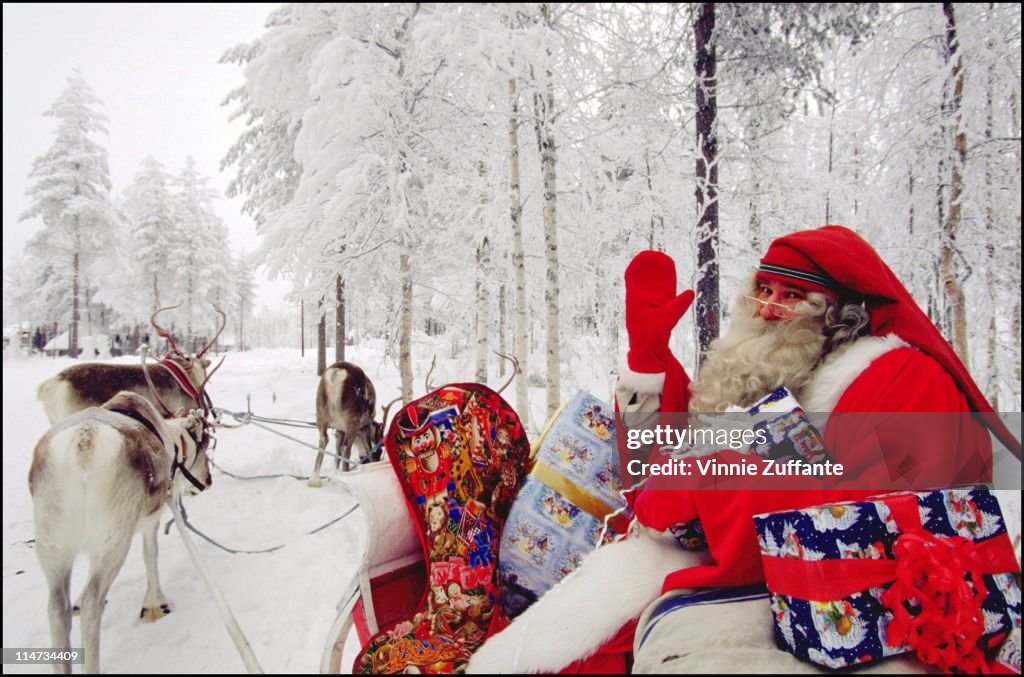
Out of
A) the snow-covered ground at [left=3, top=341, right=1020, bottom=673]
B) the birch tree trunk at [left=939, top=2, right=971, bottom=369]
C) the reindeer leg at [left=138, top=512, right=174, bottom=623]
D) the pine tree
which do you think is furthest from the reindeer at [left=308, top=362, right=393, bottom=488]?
the pine tree

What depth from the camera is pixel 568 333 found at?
34.4 feet

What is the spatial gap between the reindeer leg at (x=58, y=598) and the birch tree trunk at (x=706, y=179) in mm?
5001

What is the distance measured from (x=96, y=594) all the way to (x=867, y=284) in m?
4.02

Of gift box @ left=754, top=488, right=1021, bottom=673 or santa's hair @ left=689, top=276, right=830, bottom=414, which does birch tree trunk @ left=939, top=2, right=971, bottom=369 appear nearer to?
santa's hair @ left=689, top=276, right=830, bottom=414

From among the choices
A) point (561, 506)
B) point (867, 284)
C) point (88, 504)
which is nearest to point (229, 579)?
point (88, 504)

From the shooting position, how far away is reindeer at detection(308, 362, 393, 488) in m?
5.66

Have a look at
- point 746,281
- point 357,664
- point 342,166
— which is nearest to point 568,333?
point 342,166

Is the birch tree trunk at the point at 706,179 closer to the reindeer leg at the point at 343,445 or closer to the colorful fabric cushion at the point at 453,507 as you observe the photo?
the colorful fabric cushion at the point at 453,507

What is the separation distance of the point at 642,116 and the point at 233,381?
14.4 meters

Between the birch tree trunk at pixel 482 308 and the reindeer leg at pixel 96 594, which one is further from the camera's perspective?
the birch tree trunk at pixel 482 308

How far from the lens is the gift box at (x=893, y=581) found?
1.01 metres

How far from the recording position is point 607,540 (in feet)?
5.46

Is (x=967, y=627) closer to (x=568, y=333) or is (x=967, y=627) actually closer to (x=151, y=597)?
(x=151, y=597)

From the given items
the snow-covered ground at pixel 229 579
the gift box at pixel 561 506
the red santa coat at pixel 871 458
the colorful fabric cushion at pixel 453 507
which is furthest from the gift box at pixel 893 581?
the snow-covered ground at pixel 229 579
